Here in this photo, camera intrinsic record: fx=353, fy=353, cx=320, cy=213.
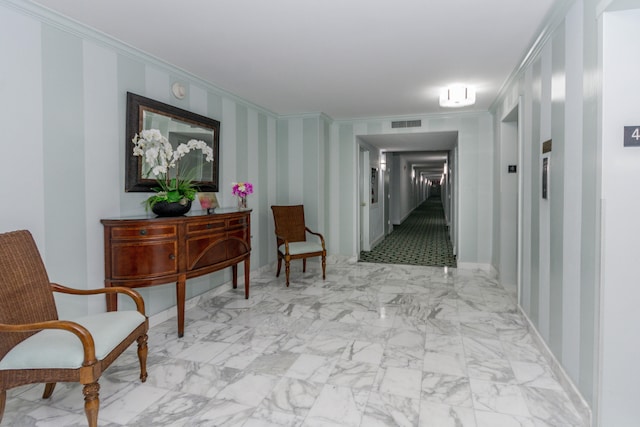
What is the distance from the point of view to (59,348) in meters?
1.86

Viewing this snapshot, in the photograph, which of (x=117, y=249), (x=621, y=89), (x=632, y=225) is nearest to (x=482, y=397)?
(x=632, y=225)

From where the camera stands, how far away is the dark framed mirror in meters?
3.27

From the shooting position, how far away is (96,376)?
1855 millimetres

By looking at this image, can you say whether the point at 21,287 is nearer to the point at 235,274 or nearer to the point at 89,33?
the point at 89,33

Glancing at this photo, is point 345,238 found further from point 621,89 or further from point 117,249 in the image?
point 621,89

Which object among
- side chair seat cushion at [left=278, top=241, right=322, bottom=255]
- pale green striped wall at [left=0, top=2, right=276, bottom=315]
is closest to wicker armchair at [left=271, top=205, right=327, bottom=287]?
side chair seat cushion at [left=278, top=241, right=322, bottom=255]

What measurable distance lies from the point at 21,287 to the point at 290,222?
12.7 feet

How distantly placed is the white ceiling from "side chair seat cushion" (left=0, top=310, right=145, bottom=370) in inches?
88.1

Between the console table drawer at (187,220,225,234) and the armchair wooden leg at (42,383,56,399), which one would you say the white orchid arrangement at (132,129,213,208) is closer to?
the console table drawer at (187,220,225,234)

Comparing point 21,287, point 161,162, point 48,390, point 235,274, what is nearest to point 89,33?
point 161,162

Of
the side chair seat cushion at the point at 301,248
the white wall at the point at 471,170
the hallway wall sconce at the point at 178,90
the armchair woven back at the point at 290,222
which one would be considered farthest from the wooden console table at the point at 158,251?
the white wall at the point at 471,170

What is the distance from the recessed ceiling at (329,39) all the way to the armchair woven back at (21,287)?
69.1 inches

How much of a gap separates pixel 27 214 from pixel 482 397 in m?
3.34

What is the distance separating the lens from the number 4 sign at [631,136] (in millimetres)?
1741
